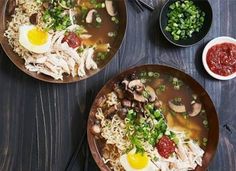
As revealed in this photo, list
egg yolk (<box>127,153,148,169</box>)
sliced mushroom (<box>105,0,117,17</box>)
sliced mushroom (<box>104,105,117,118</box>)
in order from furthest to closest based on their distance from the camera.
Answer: sliced mushroom (<box>105,0,117,17</box>), sliced mushroom (<box>104,105,117,118</box>), egg yolk (<box>127,153,148,169</box>)

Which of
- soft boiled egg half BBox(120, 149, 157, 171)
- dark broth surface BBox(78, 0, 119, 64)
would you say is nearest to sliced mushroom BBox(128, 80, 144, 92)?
dark broth surface BBox(78, 0, 119, 64)

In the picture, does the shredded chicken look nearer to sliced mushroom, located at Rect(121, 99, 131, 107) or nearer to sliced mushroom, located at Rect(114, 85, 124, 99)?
sliced mushroom, located at Rect(114, 85, 124, 99)

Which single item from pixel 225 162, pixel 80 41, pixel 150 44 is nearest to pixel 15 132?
pixel 80 41

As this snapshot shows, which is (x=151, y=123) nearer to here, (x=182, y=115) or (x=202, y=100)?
(x=182, y=115)

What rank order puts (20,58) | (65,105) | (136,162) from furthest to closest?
(65,105)
(20,58)
(136,162)

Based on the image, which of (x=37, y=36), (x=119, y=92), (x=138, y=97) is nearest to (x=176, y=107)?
(x=138, y=97)

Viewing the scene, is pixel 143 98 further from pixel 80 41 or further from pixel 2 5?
pixel 2 5

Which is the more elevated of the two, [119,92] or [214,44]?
[214,44]
